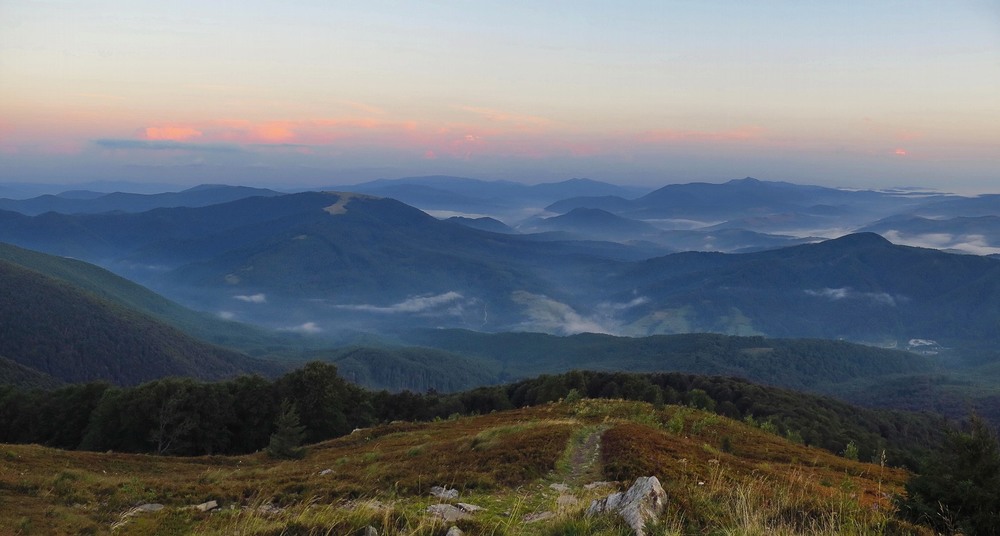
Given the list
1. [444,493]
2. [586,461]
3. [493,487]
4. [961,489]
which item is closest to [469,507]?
[444,493]

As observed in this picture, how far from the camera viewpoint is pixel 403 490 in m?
13.5

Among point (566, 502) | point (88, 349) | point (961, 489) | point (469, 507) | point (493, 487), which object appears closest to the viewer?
point (961, 489)

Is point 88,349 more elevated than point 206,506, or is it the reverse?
point 206,506

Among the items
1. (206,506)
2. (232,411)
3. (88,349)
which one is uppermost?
(206,506)

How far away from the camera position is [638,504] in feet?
26.6

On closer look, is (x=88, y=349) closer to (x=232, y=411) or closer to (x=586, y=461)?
(x=232, y=411)

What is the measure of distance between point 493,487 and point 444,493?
1401mm

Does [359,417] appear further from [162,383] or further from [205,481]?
[205,481]

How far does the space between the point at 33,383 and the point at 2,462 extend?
143 meters

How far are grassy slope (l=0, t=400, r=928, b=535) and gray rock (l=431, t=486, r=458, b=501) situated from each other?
0.26 meters

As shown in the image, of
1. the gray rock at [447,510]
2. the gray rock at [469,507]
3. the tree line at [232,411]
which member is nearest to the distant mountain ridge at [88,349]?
the tree line at [232,411]

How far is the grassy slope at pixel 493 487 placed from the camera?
8000 millimetres

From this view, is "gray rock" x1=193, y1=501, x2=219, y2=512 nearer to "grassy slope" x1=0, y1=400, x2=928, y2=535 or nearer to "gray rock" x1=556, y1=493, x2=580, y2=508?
"grassy slope" x1=0, y1=400, x2=928, y2=535

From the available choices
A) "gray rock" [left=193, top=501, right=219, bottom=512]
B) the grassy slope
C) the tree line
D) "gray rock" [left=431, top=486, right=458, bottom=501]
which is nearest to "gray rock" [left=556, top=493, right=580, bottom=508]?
the grassy slope
